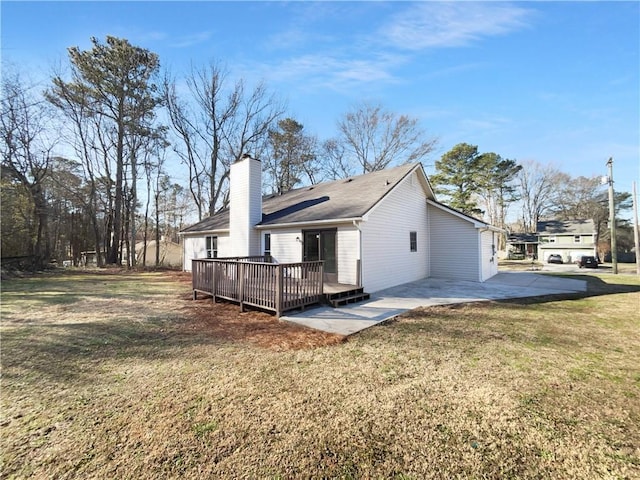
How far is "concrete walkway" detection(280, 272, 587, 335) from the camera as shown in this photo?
20.0 feet

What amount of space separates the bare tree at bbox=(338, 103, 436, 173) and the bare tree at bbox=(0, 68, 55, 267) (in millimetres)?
20168

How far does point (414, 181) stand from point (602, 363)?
30.4 ft

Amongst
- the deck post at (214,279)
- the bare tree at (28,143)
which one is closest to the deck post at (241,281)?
the deck post at (214,279)

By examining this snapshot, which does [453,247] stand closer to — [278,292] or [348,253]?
[348,253]

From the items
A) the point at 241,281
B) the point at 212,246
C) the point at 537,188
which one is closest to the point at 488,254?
the point at 241,281

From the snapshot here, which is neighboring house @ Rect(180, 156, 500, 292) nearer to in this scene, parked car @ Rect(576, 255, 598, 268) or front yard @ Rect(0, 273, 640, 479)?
front yard @ Rect(0, 273, 640, 479)

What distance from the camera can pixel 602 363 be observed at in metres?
3.99

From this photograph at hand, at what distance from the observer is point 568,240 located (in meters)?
28.9

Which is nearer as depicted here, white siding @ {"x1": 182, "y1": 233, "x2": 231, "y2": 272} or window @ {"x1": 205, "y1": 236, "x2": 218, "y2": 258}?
white siding @ {"x1": 182, "y1": 233, "x2": 231, "y2": 272}

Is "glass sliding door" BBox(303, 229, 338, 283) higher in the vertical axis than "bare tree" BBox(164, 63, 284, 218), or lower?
lower

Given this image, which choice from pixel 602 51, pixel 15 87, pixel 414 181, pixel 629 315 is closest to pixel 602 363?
pixel 629 315

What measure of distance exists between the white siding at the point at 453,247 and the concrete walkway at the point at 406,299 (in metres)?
0.56

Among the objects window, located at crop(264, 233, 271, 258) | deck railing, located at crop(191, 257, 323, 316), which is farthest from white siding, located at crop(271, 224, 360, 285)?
deck railing, located at crop(191, 257, 323, 316)

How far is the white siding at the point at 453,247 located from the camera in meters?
11.9
